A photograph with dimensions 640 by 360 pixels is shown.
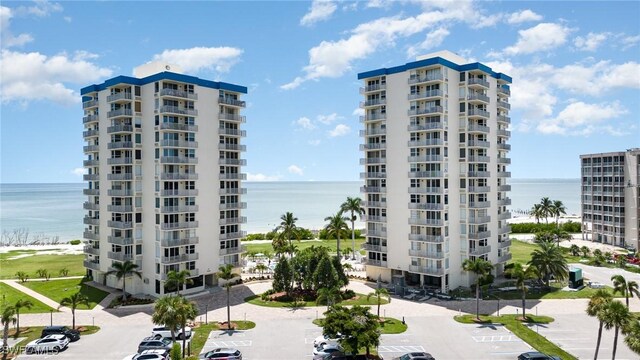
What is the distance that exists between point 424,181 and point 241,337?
35.1 meters

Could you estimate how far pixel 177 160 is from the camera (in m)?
64.1

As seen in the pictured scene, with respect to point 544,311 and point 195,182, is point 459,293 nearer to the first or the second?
point 544,311

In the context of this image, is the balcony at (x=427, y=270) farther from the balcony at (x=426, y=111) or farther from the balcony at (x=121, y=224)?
the balcony at (x=121, y=224)

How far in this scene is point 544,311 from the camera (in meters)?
57.3

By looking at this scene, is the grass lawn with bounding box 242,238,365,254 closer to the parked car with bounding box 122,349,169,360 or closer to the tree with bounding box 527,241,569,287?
the tree with bounding box 527,241,569,287

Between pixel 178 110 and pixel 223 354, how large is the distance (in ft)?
119

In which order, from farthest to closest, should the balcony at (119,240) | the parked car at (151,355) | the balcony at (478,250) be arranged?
the balcony at (478,250)
the balcony at (119,240)
the parked car at (151,355)

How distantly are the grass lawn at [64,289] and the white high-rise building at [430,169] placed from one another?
1603 inches

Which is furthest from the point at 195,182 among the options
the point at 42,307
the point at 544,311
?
the point at 544,311

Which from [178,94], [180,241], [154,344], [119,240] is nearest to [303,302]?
[180,241]

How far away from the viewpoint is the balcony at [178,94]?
6336cm

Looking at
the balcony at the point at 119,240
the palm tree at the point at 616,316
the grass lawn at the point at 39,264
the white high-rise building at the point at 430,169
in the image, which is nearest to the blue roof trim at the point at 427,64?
the white high-rise building at the point at 430,169

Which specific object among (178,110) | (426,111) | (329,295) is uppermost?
(178,110)

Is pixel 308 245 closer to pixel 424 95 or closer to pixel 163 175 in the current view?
pixel 163 175
